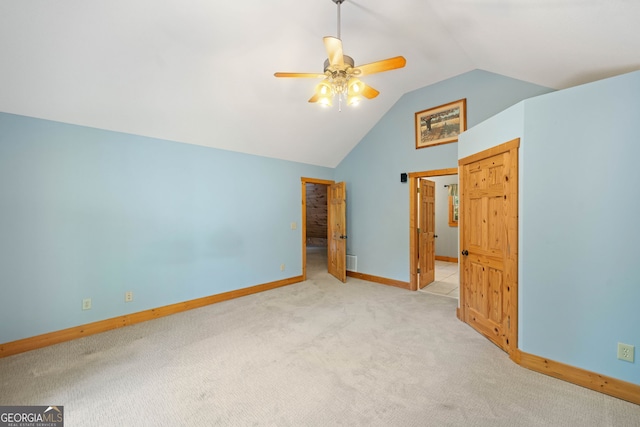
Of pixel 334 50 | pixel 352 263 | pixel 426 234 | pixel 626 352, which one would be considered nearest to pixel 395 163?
pixel 426 234

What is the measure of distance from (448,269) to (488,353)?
403 cm

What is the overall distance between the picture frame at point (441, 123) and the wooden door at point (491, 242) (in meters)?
1.11

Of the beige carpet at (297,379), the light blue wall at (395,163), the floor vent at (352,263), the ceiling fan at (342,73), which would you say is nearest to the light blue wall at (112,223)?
the beige carpet at (297,379)

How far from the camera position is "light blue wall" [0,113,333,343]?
250cm

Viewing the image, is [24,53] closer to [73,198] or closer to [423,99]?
[73,198]

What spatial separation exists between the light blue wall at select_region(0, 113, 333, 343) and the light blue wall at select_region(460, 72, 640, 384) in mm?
3813

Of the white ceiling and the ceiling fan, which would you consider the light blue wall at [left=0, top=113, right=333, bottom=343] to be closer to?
the white ceiling

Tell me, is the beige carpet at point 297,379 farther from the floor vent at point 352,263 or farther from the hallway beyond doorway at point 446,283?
the floor vent at point 352,263

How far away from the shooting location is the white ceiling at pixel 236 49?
2.01m

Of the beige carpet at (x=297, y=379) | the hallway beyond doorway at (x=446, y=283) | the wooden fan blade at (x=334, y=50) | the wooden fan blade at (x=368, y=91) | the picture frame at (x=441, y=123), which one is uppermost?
the picture frame at (x=441, y=123)

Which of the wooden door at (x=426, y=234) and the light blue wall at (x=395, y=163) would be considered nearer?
the light blue wall at (x=395, y=163)

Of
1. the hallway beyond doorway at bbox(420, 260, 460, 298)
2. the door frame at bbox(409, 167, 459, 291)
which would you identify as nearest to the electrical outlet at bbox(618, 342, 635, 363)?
the hallway beyond doorway at bbox(420, 260, 460, 298)

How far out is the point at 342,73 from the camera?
6.95ft

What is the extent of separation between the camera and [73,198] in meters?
2.77
